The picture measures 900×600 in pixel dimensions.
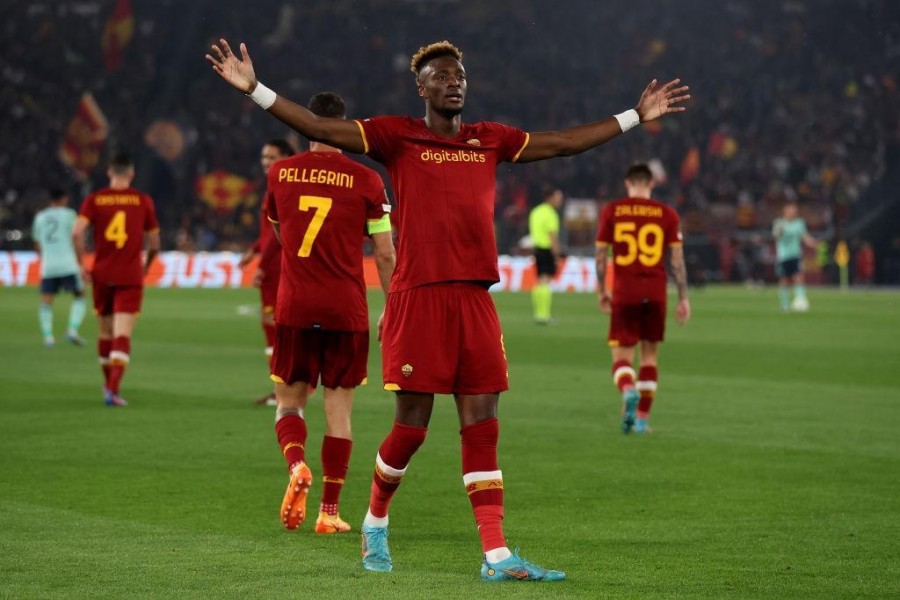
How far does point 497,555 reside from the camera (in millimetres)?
6379

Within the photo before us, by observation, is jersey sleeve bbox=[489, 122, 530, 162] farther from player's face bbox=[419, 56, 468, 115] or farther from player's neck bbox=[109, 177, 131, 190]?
player's neck bbox=[109, 177, 131, 190]

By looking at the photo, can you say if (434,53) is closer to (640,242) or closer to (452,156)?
(452,156)

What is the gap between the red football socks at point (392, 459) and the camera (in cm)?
663

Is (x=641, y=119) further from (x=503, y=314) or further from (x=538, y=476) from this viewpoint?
(x=503, y=314)

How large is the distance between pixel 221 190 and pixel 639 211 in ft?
123

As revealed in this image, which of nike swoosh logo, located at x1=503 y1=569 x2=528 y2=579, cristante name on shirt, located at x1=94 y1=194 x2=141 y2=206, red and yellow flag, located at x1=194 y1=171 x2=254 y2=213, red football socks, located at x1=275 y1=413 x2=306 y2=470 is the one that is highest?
red and yellow flag, located at x1=194 y1=171 x2=254 y2=213

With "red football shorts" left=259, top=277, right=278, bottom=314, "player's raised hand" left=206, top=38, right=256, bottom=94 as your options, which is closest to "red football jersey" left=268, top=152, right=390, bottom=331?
"player's raised hand" left=206, top=38, right=256, bottom=94

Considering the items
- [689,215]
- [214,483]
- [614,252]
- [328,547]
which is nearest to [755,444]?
[614,252]

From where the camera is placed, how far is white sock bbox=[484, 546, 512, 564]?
6.37 meters

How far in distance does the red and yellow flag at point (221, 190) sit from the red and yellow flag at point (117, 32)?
17.6 ft

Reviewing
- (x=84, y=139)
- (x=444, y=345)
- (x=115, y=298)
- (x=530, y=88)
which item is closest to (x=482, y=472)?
(x=444, y=345)

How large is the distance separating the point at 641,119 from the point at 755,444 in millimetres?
5124

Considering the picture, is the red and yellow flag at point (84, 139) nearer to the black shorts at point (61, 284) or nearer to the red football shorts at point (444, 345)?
the black shorts at point (61, 284)

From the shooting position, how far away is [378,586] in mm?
6258
